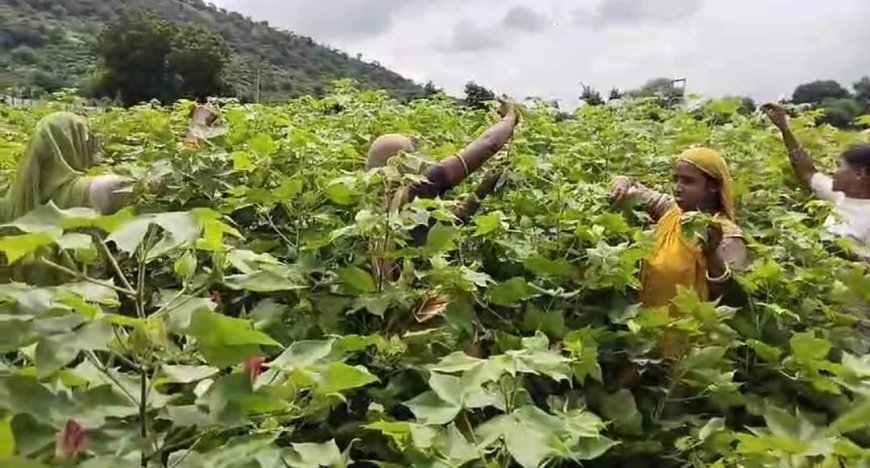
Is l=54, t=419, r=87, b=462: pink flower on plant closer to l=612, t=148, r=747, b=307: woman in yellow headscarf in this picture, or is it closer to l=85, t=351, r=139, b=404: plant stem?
l=85, t=351, r=139, b=404: plant stem

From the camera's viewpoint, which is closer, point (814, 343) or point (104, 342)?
point (104, 342)

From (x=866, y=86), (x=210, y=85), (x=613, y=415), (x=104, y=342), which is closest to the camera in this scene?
(x=104, y=342)

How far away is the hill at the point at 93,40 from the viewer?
21.8 metres

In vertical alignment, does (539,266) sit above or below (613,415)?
above

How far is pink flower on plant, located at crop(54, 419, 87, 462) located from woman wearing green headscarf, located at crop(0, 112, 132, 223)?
1.36 meters

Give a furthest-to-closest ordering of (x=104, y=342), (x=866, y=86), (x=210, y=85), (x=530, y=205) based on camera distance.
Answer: (x=210, y=85) → (x=866, y=86) → (x=530, y=205) → (x=104, y=342)

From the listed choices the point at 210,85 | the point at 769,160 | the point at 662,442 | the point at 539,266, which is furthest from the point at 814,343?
the point at 210,85

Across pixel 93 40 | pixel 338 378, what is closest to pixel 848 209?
pixel 338 378

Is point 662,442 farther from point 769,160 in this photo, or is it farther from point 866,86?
point 866,86

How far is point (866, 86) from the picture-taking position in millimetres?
4379

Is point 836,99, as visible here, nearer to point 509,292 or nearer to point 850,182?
point 850,182

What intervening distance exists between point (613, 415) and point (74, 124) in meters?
1.43

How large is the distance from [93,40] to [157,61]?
11079mm

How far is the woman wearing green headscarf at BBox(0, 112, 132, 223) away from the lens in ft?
7.00
